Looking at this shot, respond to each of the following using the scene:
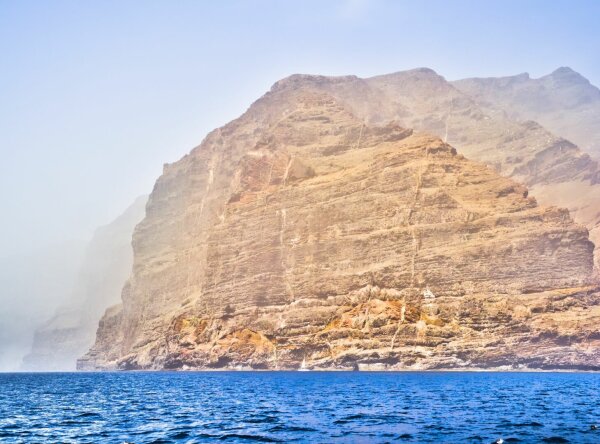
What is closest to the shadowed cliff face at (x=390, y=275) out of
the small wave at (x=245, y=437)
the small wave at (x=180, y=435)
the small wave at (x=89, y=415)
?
the small wave at (x=89, y=415)

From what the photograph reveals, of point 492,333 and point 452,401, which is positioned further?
point 492,333

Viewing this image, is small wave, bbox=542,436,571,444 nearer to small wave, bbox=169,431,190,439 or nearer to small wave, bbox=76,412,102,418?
small wave, bbox=169,431,190,439

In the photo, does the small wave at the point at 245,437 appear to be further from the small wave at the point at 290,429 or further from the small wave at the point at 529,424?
the small wave at the point at 529,424

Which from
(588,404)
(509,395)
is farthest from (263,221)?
(588,404)

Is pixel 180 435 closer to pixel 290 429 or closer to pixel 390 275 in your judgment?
pixel 290 429

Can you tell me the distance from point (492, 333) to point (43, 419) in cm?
9651

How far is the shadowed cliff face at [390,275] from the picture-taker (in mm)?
130375

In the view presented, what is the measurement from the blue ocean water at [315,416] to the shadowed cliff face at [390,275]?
53276 millimetres

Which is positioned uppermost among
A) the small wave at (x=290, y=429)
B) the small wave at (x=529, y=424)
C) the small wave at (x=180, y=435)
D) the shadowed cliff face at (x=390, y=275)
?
the shadowed cliff face at (x=390, y=275)

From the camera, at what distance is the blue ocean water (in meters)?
39.7

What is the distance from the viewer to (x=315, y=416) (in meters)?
50.5

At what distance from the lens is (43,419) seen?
165ft

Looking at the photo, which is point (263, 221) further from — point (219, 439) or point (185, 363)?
point (219, 439)

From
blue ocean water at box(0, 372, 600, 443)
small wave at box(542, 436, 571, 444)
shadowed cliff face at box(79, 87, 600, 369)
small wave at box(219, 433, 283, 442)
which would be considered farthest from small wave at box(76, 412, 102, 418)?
shadowed cliff face at box(79, 87, 600, 369)
